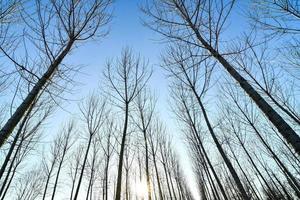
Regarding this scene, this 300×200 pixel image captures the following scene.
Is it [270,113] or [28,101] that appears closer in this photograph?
[270,113]

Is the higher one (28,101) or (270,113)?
(28,101)

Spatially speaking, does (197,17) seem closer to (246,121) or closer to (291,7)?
(291,7)

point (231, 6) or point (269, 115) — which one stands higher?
point (231, 6)

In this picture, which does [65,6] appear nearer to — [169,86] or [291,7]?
[291,7]

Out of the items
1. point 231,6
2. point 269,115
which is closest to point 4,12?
point 231,6

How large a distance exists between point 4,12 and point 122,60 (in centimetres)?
558

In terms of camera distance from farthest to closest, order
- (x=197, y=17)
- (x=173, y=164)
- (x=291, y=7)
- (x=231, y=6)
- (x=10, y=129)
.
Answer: (x=173, y=164) → (x=291, y=7) → (x=197, y=17) → (x=231, y=6) → (x=10, y=129)

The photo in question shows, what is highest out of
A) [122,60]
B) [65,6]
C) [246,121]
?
[122,60]

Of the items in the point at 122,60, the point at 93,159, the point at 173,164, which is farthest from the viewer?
the point at 173,164

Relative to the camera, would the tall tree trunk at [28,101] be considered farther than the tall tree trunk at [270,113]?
Yes

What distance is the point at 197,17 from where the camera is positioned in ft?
14.0

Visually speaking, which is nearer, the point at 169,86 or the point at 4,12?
the point at 4,12

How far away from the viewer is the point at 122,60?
905 cm

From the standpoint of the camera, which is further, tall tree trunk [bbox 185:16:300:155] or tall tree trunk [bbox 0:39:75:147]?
tall tree trunk [bbox 0:39:75:147]
